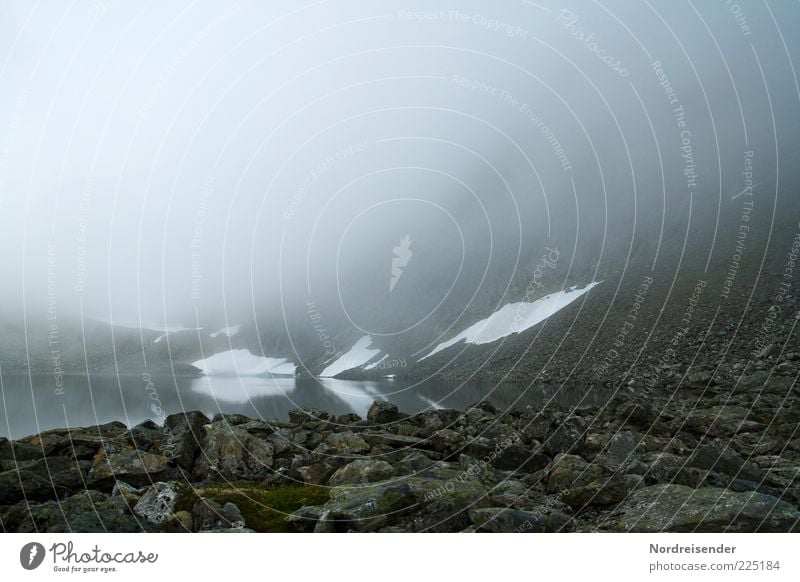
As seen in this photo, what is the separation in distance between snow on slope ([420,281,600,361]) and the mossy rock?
4427 inches

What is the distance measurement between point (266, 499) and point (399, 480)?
3159 mm

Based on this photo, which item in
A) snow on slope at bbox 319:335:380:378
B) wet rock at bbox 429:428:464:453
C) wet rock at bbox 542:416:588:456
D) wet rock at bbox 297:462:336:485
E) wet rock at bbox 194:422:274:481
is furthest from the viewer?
snow on slope at bbox 319:335:380:378

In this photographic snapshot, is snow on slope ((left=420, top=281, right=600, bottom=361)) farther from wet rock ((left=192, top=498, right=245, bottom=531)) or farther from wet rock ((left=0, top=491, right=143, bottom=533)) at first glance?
wet rock ((left=0, top=491, right=143, bottom=533))

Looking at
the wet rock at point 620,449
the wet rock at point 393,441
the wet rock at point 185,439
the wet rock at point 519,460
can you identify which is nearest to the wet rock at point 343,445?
the wet rock at point 393,441

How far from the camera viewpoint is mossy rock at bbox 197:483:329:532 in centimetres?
916

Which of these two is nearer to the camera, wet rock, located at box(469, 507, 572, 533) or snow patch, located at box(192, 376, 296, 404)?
wet rock, located at box(469, 507, 572, 533)

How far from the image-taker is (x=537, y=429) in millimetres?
17562

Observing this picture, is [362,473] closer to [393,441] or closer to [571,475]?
[393,441]

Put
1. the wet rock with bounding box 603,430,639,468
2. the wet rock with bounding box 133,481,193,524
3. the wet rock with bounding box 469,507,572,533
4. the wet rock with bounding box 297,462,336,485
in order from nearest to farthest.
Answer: the wet rock with bounding box 469,507,572,533, the wet rock with bounding box 133,481,193,524, the wet rock with bounding box 297,462,336,485, the wet rock with bounding box 603,430,639,468

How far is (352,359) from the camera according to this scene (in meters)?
172

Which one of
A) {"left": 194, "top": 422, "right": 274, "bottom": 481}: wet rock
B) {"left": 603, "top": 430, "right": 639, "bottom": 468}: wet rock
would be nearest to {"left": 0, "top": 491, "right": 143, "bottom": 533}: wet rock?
{"left": 194, "top": 422, "right": 274, "bottom": 481}: wet rock

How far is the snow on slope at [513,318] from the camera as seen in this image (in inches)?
4907

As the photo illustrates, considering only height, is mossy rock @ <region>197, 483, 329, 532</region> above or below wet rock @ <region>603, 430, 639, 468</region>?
above
